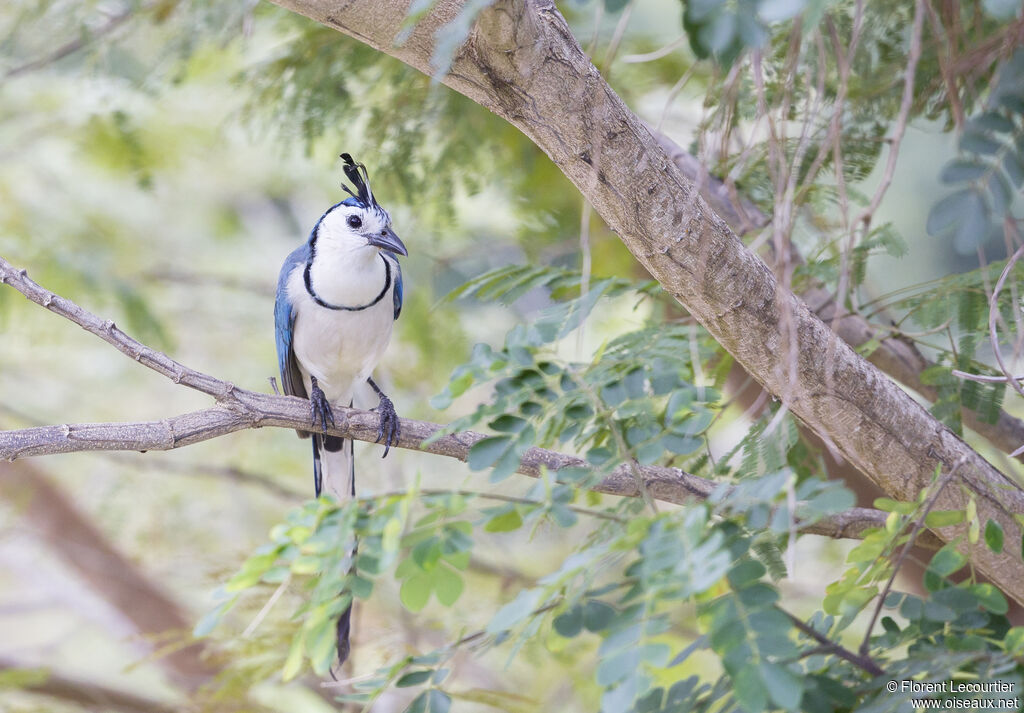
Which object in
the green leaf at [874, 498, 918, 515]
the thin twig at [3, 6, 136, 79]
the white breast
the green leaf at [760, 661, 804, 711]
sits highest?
the thin twig at [3, 6, 136, 79]

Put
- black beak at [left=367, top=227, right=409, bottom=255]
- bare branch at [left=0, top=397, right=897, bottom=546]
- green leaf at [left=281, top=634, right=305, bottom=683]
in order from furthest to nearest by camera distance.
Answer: black beak at [left=367, top=227, right=409, bottom=255], bare branch at [left=0, top=397, right=897, bottom=546], green leaf at [left=281, top=634, right=305, bottom=683]

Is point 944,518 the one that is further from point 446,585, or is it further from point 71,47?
point 71,47

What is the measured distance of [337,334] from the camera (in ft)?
9.14

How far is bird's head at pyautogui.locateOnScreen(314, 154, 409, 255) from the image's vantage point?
2615 mm

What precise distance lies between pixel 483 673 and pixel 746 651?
3.81 m

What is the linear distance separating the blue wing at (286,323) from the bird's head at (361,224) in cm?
20

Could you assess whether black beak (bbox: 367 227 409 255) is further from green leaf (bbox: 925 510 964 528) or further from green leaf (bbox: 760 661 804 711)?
green leaf (bbox: 760 661 804 711)

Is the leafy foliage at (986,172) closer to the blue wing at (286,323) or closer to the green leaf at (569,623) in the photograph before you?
the green leaf at (569,623)

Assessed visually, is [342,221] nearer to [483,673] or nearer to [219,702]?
[219,702]

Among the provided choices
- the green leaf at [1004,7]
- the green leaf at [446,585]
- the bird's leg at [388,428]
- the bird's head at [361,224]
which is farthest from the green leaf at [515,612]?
the bird's head at [361,224]

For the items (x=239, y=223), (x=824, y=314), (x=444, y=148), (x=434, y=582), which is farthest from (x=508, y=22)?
(x=239, y=223)

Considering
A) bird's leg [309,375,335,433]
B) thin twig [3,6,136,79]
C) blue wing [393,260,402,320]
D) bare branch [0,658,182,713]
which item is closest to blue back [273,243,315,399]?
blue wing [393,260,402,320]

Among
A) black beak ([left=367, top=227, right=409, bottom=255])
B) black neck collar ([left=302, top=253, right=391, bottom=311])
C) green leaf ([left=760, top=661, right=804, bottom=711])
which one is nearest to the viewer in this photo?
green leaf ([left=760, top=661, right=804, bottom=711])

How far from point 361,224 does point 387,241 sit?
0.37ft
